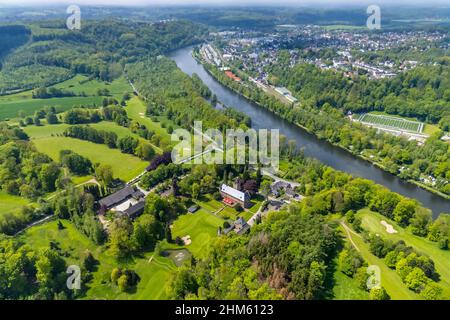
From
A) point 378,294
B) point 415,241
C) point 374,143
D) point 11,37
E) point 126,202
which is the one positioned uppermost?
point 11,37

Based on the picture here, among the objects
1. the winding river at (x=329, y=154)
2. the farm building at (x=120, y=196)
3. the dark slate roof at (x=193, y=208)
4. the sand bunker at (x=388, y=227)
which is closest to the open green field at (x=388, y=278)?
the sand bunker at (x=388, y=227)

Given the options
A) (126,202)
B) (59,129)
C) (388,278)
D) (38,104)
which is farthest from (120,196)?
(38,104)

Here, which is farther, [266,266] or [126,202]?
[126,202]

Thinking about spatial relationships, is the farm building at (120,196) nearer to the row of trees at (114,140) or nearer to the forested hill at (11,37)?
the row of trees at (114,140)

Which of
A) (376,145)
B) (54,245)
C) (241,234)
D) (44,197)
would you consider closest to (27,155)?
(44,197)

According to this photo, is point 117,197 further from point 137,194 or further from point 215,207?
point 215,207

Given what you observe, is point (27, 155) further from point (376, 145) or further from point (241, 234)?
point (376, 145)
